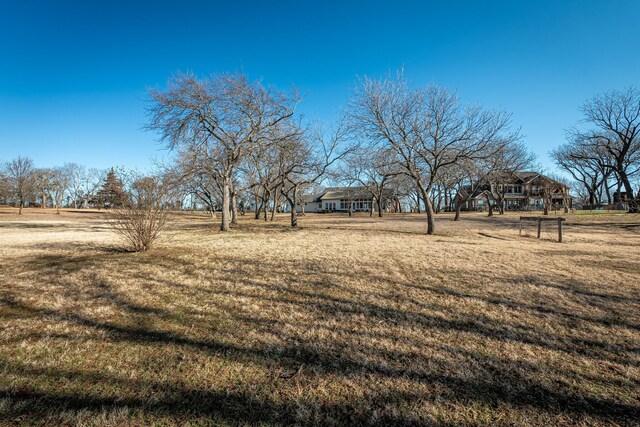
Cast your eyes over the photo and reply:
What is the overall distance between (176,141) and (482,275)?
1705 centimetres

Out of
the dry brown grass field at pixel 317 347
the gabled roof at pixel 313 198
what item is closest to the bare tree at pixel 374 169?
the dry brown grass field at pixel 317 347

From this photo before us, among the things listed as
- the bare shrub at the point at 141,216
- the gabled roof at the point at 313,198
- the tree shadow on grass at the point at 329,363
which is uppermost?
the gabled roof at the point at 313,198

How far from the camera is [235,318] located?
13.1 ft

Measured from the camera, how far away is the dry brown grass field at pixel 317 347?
2.24 m

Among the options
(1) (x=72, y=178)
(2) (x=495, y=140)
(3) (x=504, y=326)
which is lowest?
(3) (x=504, y=326)

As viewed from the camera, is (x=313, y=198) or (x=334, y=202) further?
(x=313, y=198)

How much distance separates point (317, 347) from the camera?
10.6 ft

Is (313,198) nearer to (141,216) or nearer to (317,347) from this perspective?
(141,216)

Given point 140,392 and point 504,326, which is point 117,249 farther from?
point 504,326

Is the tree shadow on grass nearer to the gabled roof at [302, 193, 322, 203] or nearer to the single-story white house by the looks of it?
the single-story white house

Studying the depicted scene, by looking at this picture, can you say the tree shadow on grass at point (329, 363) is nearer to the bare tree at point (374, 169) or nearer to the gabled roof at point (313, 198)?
the bare tree at point (374, 169)

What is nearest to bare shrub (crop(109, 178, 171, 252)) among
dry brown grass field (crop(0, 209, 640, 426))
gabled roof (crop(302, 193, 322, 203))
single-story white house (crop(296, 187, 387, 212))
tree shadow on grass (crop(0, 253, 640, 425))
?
dry brown grass field (crop(0, 209, 640, 426))

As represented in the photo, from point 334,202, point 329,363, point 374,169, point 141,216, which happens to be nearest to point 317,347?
point 329,363

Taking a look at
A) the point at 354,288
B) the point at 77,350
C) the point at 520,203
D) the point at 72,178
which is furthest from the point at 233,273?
the point at 72,178
